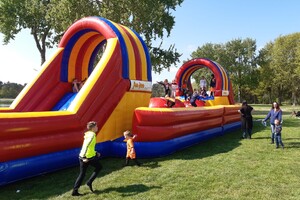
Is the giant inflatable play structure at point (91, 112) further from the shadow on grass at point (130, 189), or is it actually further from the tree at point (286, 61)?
the tree at point (286, 61)

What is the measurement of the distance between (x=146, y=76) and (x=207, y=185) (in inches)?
173

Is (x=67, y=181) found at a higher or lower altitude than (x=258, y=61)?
lower

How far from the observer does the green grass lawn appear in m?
4.99

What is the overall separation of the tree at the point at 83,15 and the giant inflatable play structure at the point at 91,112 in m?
9.12

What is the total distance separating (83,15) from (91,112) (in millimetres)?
12820

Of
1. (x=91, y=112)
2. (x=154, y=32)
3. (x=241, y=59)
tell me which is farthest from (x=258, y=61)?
(x=91, y=112)

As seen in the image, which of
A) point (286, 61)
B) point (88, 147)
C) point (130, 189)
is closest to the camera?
point (88, 147)

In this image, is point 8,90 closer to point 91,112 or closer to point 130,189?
point 91,112

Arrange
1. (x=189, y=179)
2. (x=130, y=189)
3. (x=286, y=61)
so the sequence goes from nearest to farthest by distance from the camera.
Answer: (x=130, y=189), (x=189, y=179), (x=286, y=61)

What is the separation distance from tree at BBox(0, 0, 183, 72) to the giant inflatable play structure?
9117 mm

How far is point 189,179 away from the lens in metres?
5.72

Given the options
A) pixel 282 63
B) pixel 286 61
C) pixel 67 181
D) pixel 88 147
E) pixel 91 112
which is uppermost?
pixel 286 61

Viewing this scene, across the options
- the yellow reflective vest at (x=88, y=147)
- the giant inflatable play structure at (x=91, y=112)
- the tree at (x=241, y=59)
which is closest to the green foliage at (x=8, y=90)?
the tree at (x=241, y=59)

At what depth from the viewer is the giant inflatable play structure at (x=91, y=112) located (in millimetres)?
5805
